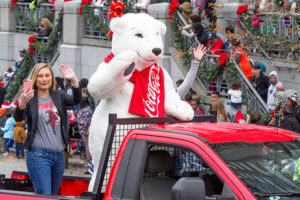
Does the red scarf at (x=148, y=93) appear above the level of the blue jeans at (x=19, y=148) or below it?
above

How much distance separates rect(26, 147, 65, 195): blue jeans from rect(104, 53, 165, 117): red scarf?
0.91 m

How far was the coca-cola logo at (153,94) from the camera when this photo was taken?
700cm

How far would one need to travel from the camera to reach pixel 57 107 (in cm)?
727

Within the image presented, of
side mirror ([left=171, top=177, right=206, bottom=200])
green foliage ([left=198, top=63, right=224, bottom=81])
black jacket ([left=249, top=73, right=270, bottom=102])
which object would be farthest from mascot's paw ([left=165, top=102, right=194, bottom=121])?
green foliage ([left=198, top=63, right=224, bottom=81])

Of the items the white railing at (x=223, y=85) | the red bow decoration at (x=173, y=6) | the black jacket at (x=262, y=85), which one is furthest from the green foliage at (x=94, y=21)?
the black jacket at (x=262, y=85)

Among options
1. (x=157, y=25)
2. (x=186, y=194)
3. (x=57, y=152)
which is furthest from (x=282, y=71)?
(x=186, y=194)

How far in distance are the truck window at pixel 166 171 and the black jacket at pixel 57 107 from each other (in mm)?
1986

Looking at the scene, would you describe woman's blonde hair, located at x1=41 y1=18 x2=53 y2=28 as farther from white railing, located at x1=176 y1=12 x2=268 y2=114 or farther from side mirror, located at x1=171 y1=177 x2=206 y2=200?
side mirror, located at x1=171 y1=177 x2=206 y2=200

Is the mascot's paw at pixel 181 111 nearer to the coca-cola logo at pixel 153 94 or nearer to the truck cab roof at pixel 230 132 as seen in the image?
the coca-cola logo at pixel 153 94

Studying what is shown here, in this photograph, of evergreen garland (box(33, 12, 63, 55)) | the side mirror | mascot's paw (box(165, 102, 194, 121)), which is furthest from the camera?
evergreen garland (box(33, 12, 63, 55))

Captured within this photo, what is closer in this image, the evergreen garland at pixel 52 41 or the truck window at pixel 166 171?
the truck window at pixel 166 171

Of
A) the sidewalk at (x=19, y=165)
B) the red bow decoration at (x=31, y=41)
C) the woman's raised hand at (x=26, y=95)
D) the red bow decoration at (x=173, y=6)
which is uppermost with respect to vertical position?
the red bow decoration at (x=173, y=6)

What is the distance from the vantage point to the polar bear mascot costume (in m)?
6.86

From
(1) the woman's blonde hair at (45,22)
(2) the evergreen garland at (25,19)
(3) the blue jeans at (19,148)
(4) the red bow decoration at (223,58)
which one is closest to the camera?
(4) the red bow decoration at (223,58)
